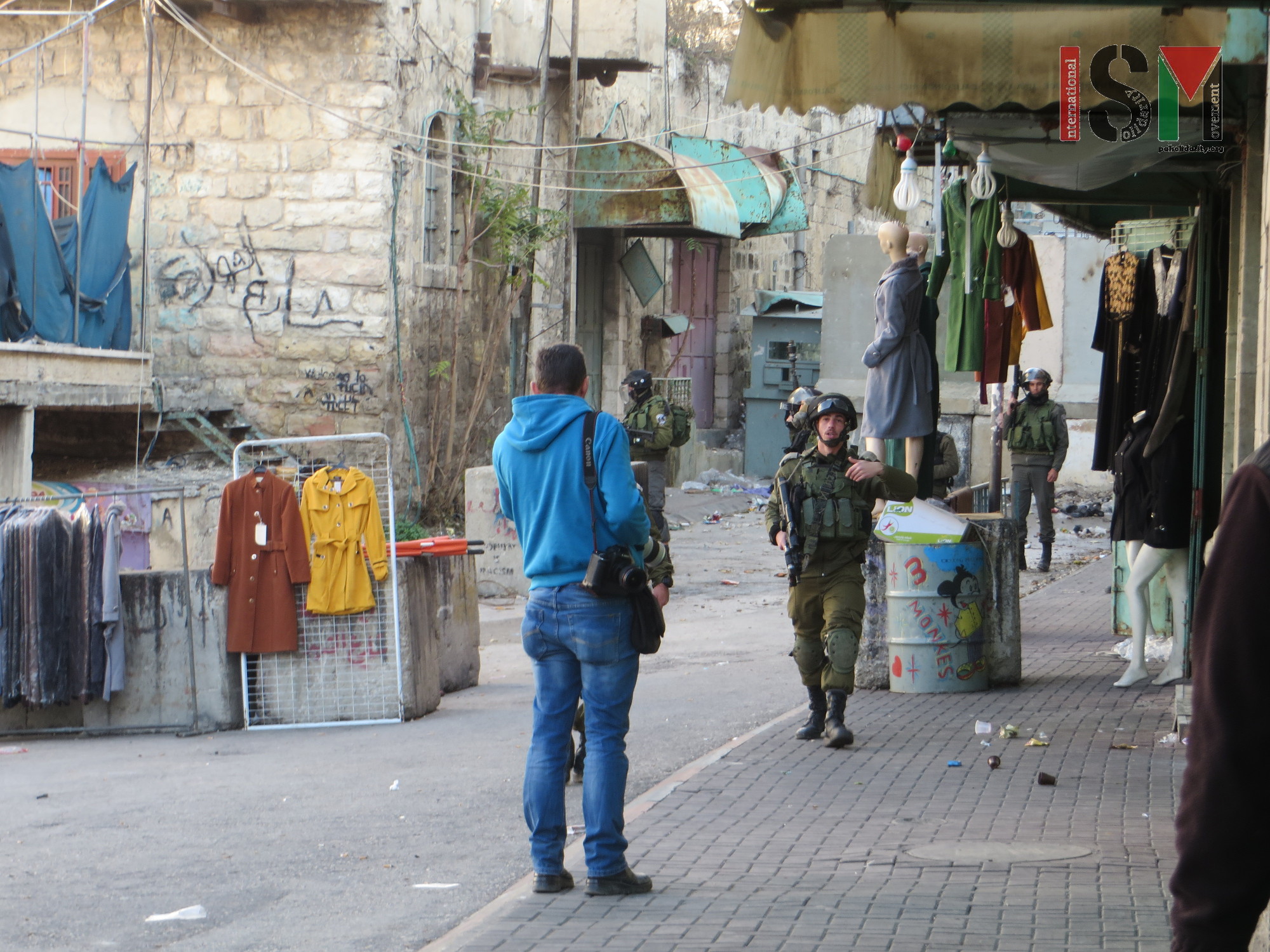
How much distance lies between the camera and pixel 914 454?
30.8 ft

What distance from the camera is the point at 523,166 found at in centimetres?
2067

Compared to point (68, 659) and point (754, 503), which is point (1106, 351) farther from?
point (754, 503)

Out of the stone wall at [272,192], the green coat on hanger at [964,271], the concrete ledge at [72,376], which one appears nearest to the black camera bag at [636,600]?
the green coat on hanger at [964,271]

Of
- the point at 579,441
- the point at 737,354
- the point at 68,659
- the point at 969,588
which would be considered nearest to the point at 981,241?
the point at 969,588

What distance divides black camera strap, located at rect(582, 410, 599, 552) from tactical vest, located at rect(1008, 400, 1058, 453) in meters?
11.5

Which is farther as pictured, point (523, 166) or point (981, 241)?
point (523, 166)

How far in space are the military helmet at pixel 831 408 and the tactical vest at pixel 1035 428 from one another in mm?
8375

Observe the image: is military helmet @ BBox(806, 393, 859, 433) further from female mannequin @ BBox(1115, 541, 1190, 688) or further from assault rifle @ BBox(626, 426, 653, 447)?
assault rifle @ BBox(626, 426, 653, 447)

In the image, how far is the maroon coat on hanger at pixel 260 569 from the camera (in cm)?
924

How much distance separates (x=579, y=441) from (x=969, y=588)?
4.73 meters

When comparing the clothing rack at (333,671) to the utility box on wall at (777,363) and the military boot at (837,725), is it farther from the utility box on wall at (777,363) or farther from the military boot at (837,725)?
the utility box on wall at (777,363)

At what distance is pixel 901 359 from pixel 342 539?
3.58m

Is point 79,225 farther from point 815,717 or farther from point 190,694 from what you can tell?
point 815,717

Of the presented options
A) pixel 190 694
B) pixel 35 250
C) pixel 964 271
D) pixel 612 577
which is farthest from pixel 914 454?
pixel 35 250
